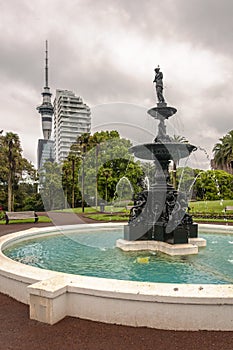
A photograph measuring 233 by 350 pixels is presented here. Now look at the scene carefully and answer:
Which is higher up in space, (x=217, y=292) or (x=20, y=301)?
(x=217, y=292)

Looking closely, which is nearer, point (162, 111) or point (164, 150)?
point (164, 150)

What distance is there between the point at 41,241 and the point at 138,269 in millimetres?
5610

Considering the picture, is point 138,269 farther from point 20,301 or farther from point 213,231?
point 213,231

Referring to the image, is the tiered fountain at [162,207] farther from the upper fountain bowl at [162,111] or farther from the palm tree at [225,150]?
the palm tree at [225,150]

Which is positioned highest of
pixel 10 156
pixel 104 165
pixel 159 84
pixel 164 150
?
pixel 10 156

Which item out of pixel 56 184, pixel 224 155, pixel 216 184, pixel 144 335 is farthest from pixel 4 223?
pixel 216 184

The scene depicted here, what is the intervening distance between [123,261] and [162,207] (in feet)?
9.59

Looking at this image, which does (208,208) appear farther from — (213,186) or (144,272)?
(144,272)

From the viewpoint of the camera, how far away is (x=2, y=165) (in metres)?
39.0

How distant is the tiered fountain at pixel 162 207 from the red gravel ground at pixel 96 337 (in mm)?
5426

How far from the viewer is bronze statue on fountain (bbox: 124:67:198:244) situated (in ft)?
32.3

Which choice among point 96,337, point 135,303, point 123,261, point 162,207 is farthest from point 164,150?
point 96,337

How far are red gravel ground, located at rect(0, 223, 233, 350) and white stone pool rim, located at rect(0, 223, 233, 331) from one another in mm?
104

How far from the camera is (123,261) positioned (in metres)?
8.14
